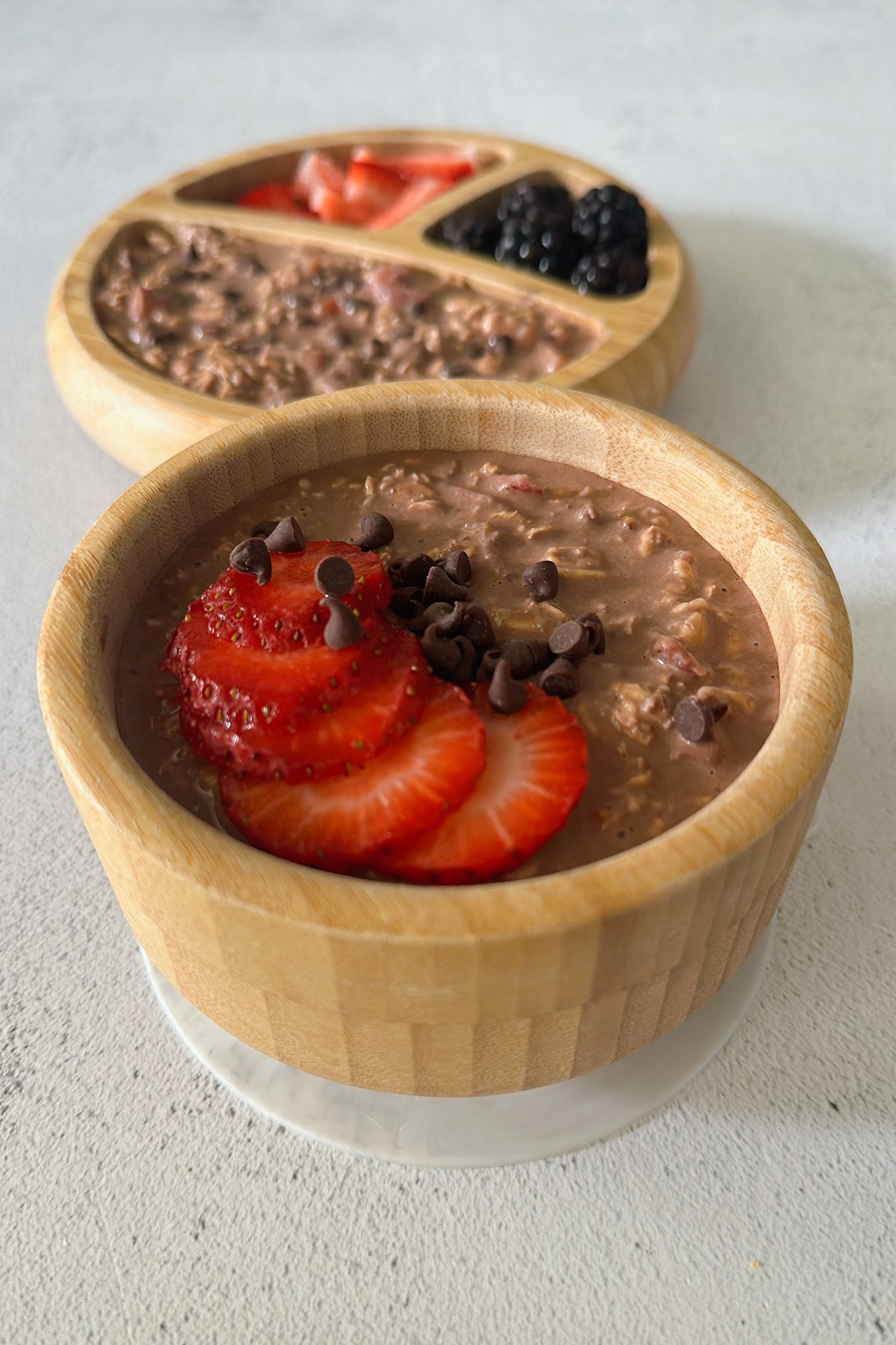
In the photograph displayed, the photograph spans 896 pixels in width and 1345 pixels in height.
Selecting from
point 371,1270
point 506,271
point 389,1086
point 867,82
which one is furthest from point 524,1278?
point 867,82

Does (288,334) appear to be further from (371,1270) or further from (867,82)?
(867,82)

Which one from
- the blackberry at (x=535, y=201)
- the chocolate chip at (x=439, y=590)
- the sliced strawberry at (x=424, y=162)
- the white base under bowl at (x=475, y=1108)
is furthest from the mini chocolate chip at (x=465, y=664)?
the sliced strawberry at (x=424, y=162)

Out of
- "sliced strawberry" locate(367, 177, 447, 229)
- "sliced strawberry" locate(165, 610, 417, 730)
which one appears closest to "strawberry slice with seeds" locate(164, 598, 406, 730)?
"sliced strawberry" locate(165, 610, 417, 730)

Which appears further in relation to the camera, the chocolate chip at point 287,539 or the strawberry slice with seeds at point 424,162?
the strawberry slice with seeds at point 424,162

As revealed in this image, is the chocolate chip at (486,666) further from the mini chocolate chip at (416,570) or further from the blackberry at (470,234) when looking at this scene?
the blackberry at (470,234)

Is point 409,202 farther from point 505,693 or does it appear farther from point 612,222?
point 505,693
